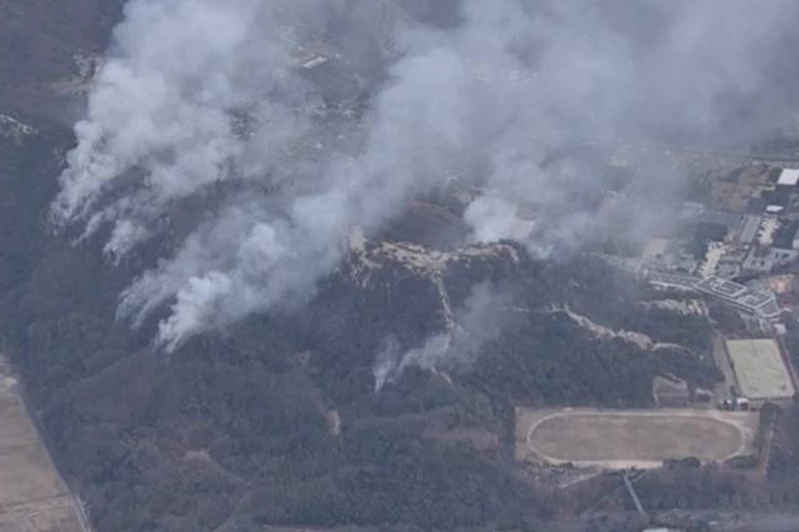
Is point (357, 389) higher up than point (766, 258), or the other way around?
point (766, 258)

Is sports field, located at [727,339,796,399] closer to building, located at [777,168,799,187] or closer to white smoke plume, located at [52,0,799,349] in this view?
white smoke plume, located at [52,0,799,349]

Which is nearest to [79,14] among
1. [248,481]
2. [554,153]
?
[554,153]

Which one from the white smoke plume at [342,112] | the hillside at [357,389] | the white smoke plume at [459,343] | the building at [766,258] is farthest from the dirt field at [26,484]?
the building at [766,258]

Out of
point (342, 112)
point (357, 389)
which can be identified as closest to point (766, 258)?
point (357, 389)

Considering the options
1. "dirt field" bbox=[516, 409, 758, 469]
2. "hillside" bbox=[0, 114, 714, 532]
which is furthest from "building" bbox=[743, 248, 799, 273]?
"dirt field" bbox=[516, 409, 758, 469]

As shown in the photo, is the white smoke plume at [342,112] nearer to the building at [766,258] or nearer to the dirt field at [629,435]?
the building at [766,258]

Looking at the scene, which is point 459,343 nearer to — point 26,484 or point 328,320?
point 328,320

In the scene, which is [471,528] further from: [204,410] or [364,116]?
[364,116]
